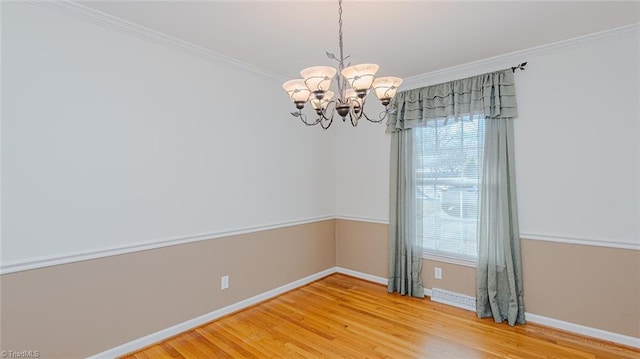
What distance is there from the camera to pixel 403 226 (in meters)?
3.57

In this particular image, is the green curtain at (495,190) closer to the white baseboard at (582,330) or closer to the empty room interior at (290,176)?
the empty room interior at (290,176)

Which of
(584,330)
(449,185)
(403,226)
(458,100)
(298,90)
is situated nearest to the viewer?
(298,90)

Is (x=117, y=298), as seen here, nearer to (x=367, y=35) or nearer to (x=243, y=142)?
(x=243, y=142)

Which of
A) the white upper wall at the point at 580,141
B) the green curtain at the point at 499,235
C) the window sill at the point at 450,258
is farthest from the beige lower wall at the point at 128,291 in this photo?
the white upper wall at the point at 580,141

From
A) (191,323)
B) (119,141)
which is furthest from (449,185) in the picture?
(119,141)

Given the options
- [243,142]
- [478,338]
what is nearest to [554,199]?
[478,338]

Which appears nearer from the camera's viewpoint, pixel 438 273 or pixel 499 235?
pixel 499 235

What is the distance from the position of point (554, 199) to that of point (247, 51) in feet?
10.3

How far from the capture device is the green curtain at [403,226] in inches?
137

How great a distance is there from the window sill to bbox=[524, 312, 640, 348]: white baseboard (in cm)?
62

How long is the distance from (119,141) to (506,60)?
353 centimetres

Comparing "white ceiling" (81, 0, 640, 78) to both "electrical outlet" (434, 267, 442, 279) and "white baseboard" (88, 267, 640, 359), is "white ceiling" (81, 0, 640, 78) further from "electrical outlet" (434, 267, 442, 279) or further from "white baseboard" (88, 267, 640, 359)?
"white baseboard" (88, 267, 640, 359)

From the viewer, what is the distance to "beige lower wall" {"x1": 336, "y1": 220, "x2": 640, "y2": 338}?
2.42 m

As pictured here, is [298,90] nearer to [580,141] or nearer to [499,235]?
[499,235]
